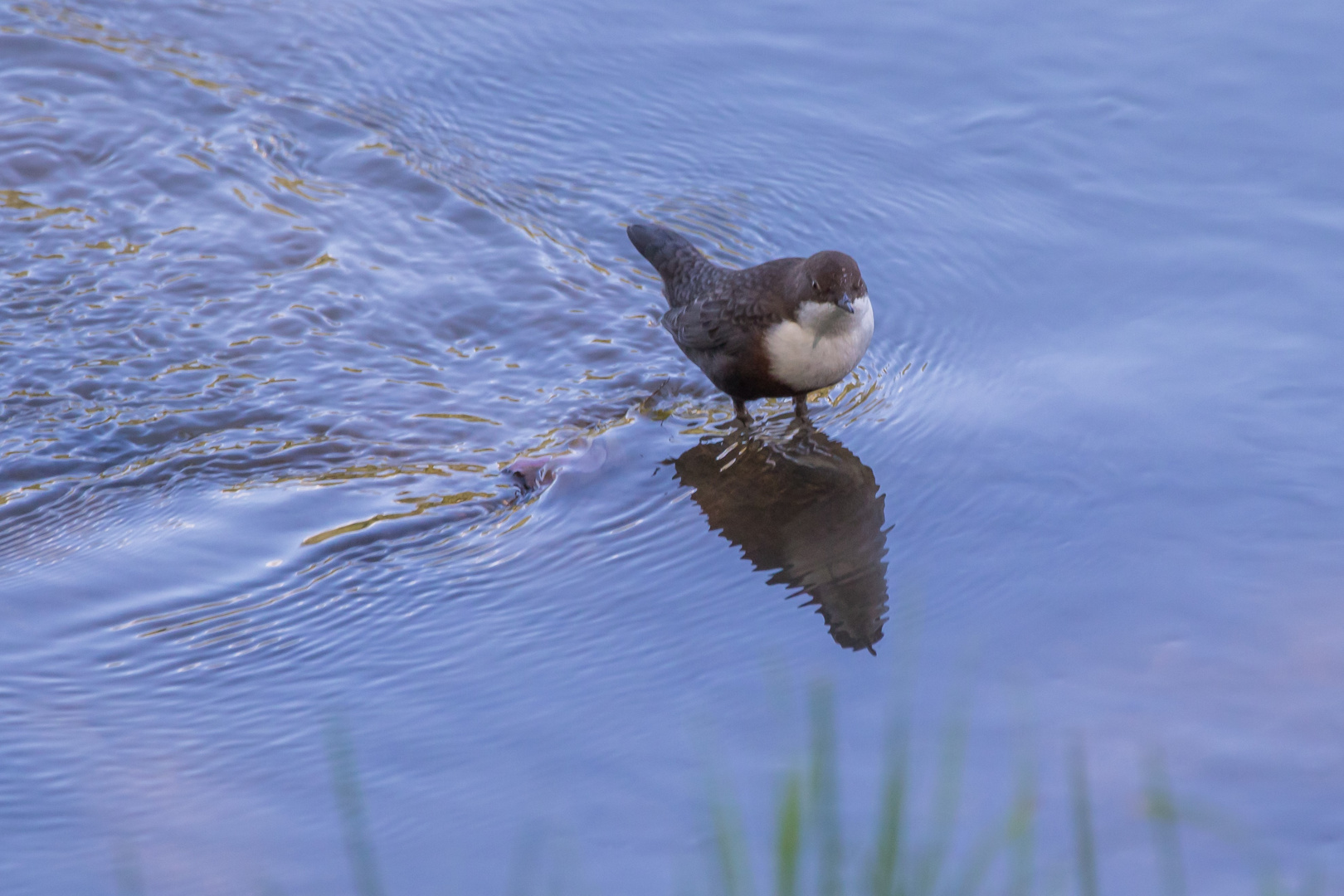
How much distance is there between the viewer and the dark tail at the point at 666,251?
5176 mm

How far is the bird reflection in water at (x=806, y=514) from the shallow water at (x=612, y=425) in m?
0.02

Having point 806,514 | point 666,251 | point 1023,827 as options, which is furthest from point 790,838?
point 666,251

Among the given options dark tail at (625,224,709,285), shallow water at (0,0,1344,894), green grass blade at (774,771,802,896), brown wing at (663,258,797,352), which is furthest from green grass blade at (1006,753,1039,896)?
dark tail at (625,224,709,285)

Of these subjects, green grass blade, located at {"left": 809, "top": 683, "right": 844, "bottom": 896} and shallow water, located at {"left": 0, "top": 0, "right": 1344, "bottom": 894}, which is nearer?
green grass blade, located at {"left": 809, "top": 683, "right": 844, "bottom": 896}

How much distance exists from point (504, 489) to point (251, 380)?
1163 mm

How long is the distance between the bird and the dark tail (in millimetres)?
218

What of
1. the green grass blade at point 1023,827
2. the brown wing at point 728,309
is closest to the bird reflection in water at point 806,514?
the brown wing at point 728,309

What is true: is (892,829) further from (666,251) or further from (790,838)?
(666,251)

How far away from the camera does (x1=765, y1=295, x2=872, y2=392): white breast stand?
4371mm

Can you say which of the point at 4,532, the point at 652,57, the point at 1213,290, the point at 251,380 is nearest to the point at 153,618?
the point at 4,532

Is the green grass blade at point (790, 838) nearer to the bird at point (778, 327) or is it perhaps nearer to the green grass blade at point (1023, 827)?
the green grass blade at point (1023, 827)

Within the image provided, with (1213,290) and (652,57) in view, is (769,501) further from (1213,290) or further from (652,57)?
(652,57)

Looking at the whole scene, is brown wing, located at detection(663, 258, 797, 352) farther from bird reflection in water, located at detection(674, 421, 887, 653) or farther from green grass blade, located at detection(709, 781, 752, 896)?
green grass blade, located at detection(709, 781, 752, 896)

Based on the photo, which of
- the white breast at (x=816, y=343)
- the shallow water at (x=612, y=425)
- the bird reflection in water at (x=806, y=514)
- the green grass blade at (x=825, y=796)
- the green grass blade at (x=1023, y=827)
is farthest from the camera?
the white breast at (x=816, y=343)
